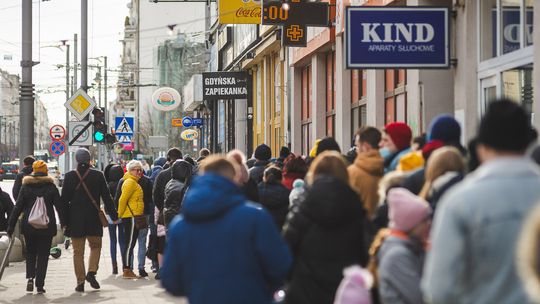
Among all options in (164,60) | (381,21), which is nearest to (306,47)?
(381,21)

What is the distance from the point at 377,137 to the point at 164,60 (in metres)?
113

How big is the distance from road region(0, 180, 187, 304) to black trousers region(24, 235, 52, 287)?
0.79 feet

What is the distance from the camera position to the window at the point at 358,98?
23.8m

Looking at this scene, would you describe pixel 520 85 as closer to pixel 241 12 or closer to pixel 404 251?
pixel 404 251

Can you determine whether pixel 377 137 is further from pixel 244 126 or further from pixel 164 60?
pixel 164 60

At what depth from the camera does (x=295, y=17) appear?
25.3 metres

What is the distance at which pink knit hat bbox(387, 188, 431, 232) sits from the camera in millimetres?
6586

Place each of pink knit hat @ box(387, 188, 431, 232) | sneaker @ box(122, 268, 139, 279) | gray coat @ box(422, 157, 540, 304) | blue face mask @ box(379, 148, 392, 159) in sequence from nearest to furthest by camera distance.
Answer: gray coat @ box(422, 157, 540, 304), pink knit hat @ box(387, 188, 431, 232), blue face mask @ box(379, 148, 392, 159), sneaker @ box(122, 268, 139, 279)

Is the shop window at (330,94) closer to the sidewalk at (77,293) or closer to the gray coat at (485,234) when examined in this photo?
the sidewalk at (77,293)

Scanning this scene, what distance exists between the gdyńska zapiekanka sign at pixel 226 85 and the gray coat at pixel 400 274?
3643 centimetres

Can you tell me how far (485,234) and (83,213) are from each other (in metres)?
12.2

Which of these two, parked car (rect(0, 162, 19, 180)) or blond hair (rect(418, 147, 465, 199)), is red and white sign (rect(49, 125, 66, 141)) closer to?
blond hair (rect(418, 147, 465, 199))

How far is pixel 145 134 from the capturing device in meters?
110

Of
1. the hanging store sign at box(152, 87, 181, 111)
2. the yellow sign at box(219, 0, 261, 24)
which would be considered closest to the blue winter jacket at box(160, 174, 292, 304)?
the yellow sign at box(219, 0, 261, 24)
